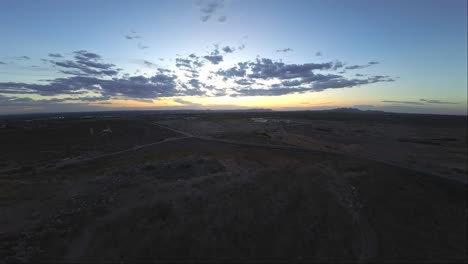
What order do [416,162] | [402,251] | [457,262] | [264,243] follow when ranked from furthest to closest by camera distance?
[416,162] → [264,243] → [402,251] → [457,262]

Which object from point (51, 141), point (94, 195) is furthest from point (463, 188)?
point (51, 141)

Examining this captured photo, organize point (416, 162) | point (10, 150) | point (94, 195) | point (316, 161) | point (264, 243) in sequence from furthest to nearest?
point (10, 150) → point (316, 161) → point (416, 162) → point (94, 195) → point (264, 243)

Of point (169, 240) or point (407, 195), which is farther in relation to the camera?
point (407, 195)

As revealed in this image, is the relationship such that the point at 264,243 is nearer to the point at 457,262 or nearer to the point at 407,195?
the point at 457,262

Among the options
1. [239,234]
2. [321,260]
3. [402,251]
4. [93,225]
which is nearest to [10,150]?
[93,225]

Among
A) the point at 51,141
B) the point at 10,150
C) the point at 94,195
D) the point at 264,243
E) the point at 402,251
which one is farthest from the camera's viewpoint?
the point at 51,141

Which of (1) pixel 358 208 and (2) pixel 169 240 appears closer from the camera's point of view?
(2) pixel 169 240

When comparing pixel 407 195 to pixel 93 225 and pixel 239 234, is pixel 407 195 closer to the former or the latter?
pixel 239 234

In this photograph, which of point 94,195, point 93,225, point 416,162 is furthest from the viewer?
point 416,162

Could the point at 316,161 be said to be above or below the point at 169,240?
above
